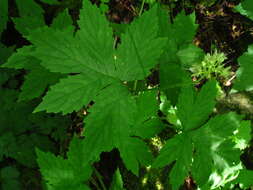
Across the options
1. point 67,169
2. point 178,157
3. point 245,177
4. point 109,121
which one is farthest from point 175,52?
point 245,177

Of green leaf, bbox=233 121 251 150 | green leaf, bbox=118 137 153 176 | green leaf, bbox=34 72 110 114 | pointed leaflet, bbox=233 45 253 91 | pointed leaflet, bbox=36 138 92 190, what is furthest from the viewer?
green leaf, bbox=233 121 251 150

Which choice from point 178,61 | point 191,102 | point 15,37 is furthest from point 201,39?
point 15,37

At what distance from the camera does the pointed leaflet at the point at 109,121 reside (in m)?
1.34

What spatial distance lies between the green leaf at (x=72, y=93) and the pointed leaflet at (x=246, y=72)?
2.60 feet

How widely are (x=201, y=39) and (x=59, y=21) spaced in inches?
58.2

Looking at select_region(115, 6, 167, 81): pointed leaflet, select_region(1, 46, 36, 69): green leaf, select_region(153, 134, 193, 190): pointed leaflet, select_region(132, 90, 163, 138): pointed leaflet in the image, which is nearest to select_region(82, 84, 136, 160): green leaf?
select_region(115, 6, 167, 81): pointed leaflet

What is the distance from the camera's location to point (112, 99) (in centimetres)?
139

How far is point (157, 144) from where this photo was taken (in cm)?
255

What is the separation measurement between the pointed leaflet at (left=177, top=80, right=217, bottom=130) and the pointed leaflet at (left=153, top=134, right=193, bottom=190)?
9 cm

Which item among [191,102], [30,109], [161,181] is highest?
[191,102]

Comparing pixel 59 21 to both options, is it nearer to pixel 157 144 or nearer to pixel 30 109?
pixel 30 109

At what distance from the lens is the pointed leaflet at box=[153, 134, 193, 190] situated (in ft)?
5.59

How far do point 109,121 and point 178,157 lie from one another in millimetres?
589

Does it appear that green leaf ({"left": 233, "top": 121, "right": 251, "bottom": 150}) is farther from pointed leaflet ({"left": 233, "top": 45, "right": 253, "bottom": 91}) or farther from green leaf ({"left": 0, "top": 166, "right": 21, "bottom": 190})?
green leaf ({"left": 0, "top": 166, "right": 21, "bottom": 190})
